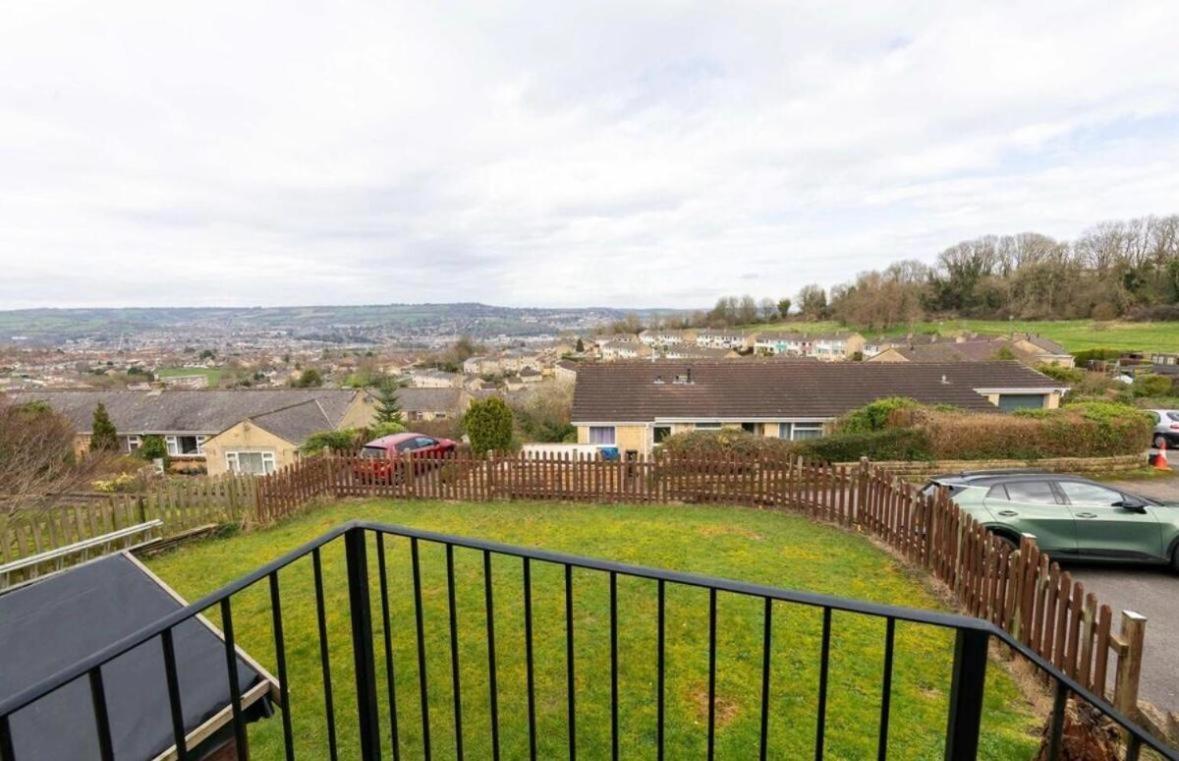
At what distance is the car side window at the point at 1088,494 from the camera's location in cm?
714

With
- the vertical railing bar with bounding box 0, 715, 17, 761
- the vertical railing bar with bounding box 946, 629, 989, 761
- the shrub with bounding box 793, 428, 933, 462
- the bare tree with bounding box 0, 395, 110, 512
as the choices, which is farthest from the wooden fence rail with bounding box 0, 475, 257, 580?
the shrub with bounding box 793, 428, 933, 462

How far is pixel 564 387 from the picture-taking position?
33.9 meters

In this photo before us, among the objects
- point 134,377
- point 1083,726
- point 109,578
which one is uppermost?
point 109,578

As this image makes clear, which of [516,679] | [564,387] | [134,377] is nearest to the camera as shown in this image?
[516,679]

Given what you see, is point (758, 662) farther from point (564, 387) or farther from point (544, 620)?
point (564, 387)

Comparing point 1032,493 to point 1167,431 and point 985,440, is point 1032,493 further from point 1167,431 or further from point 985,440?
point 1167,431

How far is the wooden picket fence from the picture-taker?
4395 mm

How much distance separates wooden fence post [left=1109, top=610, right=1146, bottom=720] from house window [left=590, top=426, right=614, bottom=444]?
17.8m

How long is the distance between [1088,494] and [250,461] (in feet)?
98.7

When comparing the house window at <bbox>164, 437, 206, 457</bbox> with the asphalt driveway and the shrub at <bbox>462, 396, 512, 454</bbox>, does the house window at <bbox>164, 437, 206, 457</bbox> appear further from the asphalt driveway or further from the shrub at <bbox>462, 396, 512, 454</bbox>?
the asphalt driveway

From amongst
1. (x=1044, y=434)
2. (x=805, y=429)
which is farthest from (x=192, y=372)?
(x=1044, y=434)

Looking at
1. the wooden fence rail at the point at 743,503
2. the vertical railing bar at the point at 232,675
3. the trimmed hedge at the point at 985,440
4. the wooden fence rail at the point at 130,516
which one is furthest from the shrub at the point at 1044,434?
the vertical railing bar at the point at 232,675

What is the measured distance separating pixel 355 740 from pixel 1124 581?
867 centimetres

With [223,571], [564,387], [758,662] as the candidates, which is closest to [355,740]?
[758,662]
